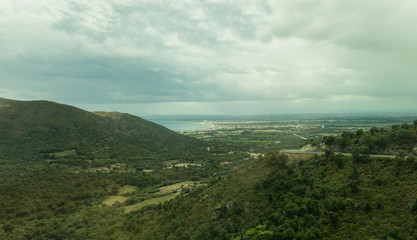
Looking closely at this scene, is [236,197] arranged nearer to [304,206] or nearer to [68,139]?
[304,206]

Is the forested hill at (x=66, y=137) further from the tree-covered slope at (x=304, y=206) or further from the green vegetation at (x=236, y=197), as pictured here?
the tree-covered slope at (x=304, y=206)

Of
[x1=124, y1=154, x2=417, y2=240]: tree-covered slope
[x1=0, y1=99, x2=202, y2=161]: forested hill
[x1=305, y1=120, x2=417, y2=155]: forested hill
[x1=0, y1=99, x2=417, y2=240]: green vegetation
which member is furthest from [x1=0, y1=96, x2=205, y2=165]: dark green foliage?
[x1=305, y1=120, x2=417, y2=155]: forested hill

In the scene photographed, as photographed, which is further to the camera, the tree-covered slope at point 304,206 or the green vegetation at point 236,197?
the green vegetation at point 236,197

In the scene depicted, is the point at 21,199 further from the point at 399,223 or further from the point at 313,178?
the point at 399,223

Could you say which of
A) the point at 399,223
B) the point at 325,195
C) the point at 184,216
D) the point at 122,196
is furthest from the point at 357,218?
the point at 122,196

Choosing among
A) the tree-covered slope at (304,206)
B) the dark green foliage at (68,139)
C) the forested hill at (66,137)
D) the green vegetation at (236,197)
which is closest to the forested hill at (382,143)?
the green vegetation at (236,197)

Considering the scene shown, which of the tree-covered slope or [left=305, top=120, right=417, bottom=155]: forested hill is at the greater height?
[left=305, top=120, right=417, bottom=155]: forested hill

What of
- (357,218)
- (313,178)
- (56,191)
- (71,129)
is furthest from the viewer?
(71,129)

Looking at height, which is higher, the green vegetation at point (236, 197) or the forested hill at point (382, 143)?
the forested hill at point (382, 143)

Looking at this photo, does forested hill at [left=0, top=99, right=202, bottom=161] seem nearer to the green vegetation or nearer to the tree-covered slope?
the green vegetation
